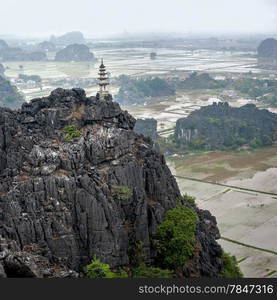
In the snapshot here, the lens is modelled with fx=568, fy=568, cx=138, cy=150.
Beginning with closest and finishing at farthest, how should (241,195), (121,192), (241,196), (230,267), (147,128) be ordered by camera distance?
(121,192) → (230,267) → (241,196) → (241,195) → (147,128)

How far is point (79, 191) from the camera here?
3503 cm

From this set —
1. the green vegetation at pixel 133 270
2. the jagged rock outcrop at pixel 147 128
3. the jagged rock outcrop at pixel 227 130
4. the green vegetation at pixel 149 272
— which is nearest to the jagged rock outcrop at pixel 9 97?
Result: the jagged rock outcrop at pixel 147 128

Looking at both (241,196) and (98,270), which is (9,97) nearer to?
(241,196)

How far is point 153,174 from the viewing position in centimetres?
4088

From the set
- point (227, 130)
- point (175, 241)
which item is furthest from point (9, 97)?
point (175, 241)

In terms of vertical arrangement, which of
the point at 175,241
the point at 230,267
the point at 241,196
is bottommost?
the point at 241,196

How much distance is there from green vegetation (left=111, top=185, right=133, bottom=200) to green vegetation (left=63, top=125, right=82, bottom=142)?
5456 millimetres

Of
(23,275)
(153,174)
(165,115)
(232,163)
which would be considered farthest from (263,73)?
(23,275)

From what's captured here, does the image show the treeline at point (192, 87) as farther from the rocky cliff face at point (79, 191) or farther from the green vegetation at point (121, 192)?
the green vegetation at point (121, 192)

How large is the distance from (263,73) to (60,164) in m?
172

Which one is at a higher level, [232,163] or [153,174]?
[153,174]

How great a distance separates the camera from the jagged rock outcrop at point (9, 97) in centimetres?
13769

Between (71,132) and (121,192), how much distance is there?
22.8ft

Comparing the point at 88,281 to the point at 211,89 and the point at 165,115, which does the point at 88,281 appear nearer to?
the point at 165,115
